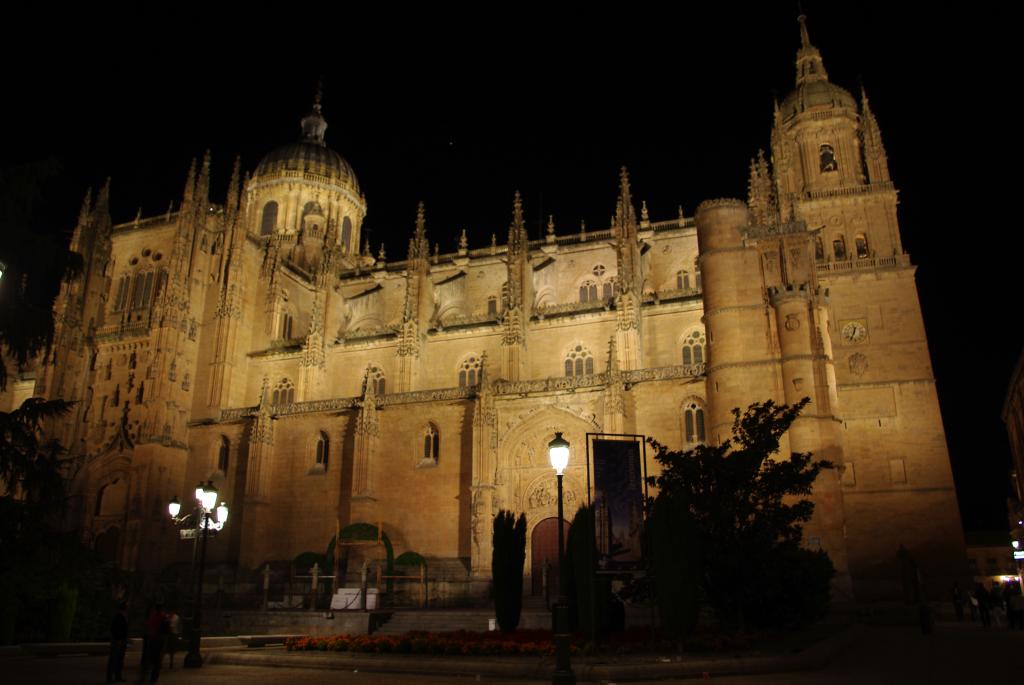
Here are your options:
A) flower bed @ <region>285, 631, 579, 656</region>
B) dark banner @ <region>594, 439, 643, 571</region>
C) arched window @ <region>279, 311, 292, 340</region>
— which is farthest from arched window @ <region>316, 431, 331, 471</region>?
dark banner @ <region>594, 439, 643, 571</region>

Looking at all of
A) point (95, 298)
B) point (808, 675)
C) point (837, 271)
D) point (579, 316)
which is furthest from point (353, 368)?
point (808, 675)

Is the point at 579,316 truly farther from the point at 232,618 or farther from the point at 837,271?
the point at 232,618

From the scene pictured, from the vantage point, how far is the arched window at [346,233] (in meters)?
57.2

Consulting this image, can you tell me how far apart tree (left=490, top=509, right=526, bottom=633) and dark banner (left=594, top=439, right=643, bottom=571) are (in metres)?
2.67

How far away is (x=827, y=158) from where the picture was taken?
40969 millimetres

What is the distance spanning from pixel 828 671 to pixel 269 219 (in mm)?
49850

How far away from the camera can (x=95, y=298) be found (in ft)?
142

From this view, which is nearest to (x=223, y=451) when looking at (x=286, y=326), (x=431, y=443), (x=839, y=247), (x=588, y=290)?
(x=286, y=326)

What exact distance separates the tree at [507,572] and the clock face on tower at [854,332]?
72.2 ft

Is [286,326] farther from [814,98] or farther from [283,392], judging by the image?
[814,98]

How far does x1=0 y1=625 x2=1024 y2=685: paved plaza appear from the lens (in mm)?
11734

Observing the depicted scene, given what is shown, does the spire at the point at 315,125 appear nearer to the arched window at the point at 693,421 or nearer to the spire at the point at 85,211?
the spire at the point at 85,211

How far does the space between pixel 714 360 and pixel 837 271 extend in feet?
32.8

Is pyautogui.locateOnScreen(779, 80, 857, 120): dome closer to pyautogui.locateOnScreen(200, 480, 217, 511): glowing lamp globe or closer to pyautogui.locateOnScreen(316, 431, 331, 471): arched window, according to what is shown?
pyautogui.locateOnScreen(316, 431, 331, 471): arched window
